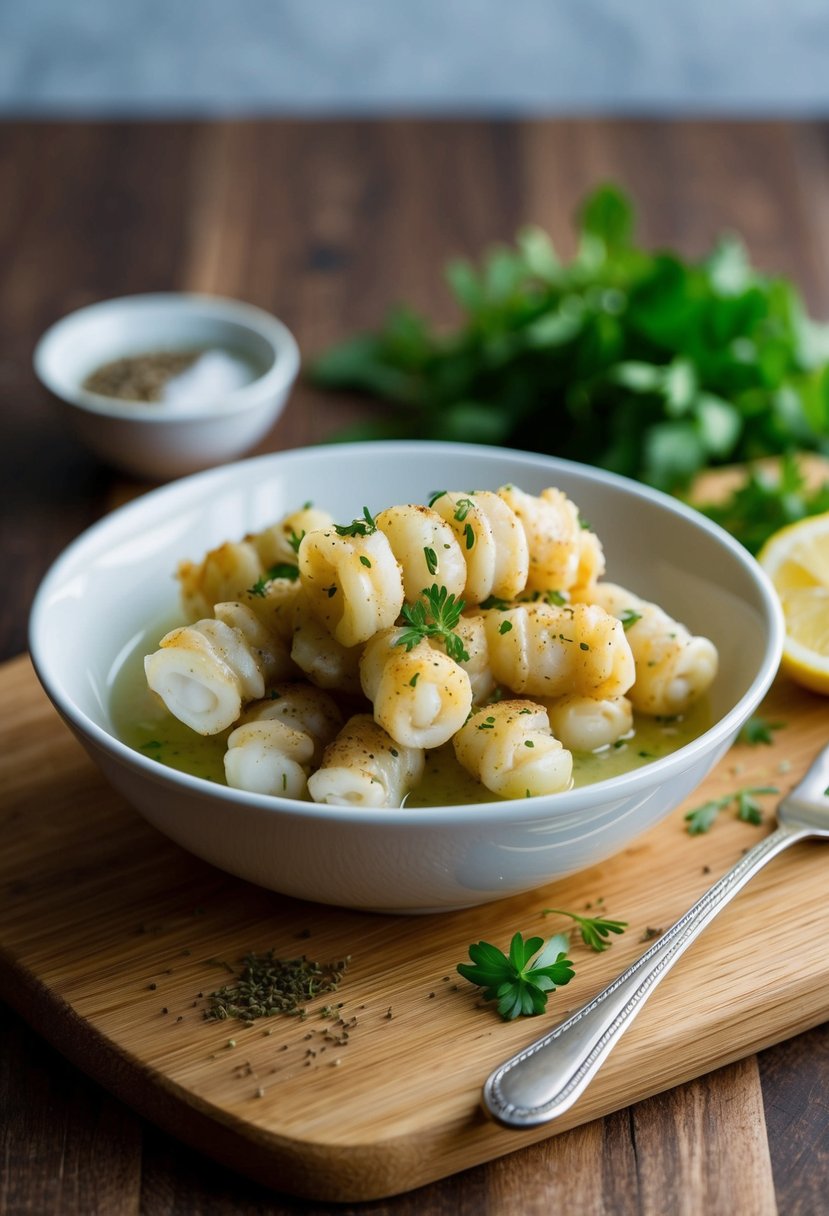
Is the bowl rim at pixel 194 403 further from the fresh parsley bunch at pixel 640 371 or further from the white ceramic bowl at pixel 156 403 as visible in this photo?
the fresh parsley bunch at pixel 640 371

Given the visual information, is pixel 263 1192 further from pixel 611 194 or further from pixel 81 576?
pixel 611 194

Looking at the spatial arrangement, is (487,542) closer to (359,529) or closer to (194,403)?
(359,529)

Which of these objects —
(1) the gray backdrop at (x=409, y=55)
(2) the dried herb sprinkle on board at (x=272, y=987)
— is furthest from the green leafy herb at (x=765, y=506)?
(1) the gray backdrop at (x=409, y=55)

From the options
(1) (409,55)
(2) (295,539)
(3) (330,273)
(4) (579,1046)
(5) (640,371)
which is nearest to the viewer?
(4) (579,1046)

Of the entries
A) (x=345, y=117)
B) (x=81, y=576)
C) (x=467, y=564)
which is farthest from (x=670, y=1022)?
(x=345, y=117)

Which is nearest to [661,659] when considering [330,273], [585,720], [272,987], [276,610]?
[585,720]

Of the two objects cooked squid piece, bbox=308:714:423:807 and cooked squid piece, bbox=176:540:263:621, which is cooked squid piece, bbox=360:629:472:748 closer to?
cooked squid piece, bbox=308:714:423:807
